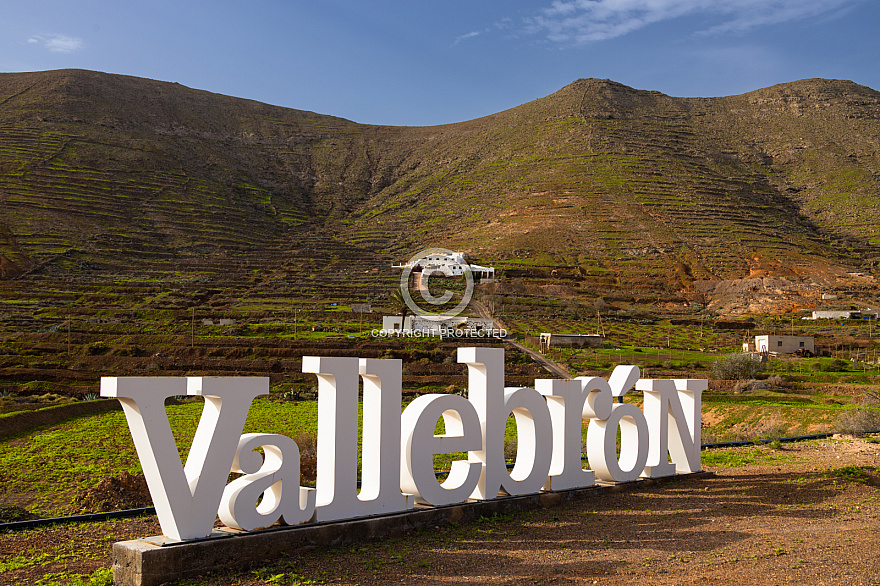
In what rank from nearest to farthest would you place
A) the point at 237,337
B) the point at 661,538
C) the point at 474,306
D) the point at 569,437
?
the point at 661,538 < the point at 569,437 < the point at 237,337 < the point at 474,306

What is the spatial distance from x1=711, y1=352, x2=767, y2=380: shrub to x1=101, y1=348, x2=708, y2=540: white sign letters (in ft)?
99.1

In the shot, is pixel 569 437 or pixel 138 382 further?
pixel 569 437

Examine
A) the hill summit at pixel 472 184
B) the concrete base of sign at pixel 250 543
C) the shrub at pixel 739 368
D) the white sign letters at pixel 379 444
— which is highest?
the hill summit at pixel 472 184

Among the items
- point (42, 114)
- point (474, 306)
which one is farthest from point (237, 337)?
point (42, 114)

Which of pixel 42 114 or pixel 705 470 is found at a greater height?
pixel 42 114

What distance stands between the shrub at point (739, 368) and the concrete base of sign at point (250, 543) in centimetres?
3463

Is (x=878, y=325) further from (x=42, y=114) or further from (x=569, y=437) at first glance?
(x=42, y=114)

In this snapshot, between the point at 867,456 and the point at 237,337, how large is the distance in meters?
42.4

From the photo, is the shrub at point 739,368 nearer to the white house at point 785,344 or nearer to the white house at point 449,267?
the white house at point 785,344

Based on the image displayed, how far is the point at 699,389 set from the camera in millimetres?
14336

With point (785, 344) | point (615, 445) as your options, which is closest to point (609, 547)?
point (615, 445)

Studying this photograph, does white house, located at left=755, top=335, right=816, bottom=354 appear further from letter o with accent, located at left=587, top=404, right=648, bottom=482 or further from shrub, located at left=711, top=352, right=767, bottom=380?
letter o with accent, located at left=587, top=404, right=648, bottom=482

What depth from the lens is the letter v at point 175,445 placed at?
7566 millimetres

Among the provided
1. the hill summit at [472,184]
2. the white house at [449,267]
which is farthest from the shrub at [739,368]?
the white house at [449,267]
